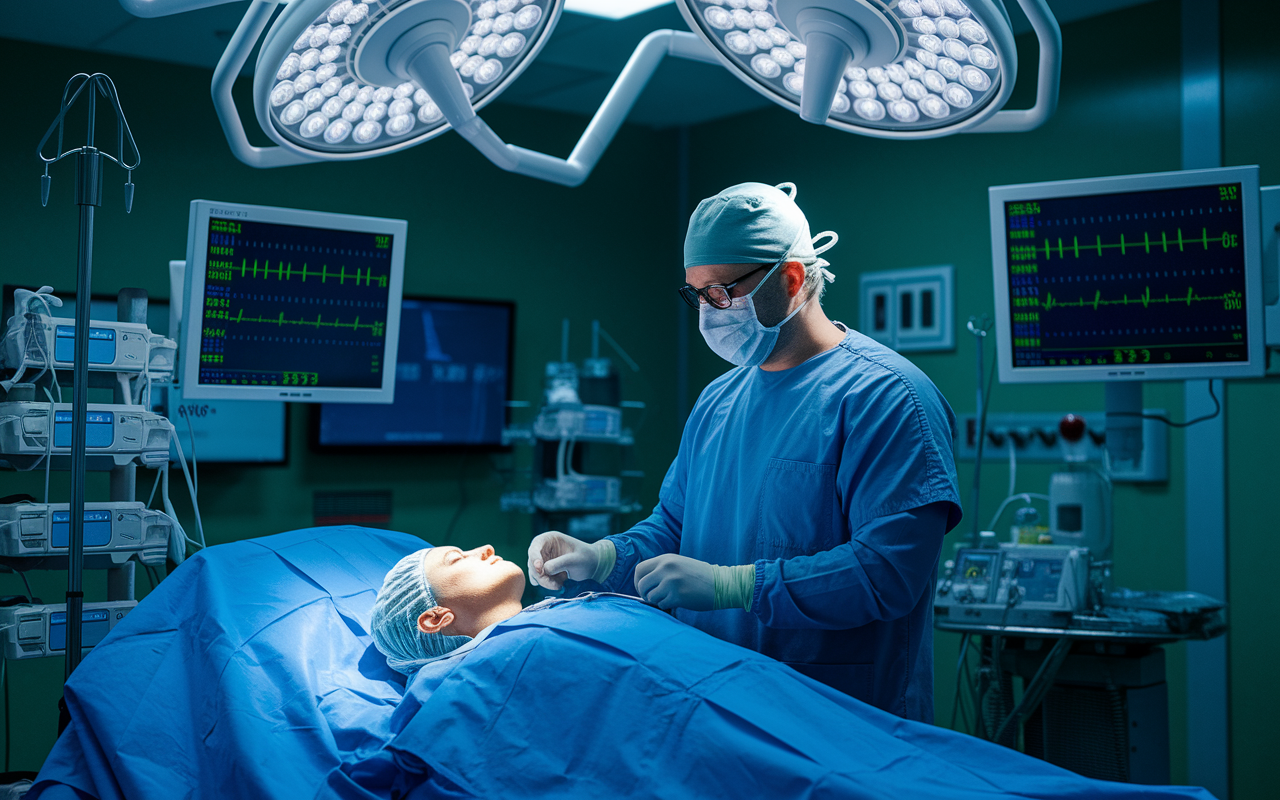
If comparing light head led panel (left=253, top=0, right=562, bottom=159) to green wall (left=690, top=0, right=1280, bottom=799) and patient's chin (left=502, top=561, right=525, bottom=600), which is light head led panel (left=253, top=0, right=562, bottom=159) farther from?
green wall (left=690, top=0, right=1280, bottom=799)

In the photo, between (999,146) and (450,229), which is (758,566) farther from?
(450,229)

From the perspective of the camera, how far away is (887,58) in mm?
→ 1259

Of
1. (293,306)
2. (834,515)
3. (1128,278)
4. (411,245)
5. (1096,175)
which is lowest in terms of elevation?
(834,515)

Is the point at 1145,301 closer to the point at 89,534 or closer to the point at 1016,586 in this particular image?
the point at 1016,586

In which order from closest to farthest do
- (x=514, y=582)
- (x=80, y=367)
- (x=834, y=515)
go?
(x=834, y=515), (x=80, y=367), (x=514, y=582)

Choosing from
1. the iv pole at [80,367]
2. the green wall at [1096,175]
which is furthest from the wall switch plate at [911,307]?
the iv pole at [80,367]

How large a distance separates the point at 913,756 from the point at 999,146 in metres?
2.78

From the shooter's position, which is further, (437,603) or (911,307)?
(911,307)

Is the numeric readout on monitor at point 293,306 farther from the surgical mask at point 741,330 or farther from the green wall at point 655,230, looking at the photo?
the green wall at point 655,230

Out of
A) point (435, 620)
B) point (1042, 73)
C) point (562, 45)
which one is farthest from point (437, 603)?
point (562, 45)

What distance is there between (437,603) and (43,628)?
31.2 inches

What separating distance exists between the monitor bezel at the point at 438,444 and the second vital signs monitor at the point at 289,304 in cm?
123

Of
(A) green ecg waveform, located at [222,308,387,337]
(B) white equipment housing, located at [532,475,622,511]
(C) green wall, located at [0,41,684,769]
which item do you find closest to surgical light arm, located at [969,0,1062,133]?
(A) green ecg waveform, located at [222,308,387,337]

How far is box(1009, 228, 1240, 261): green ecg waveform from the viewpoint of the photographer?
2322 millimetres
